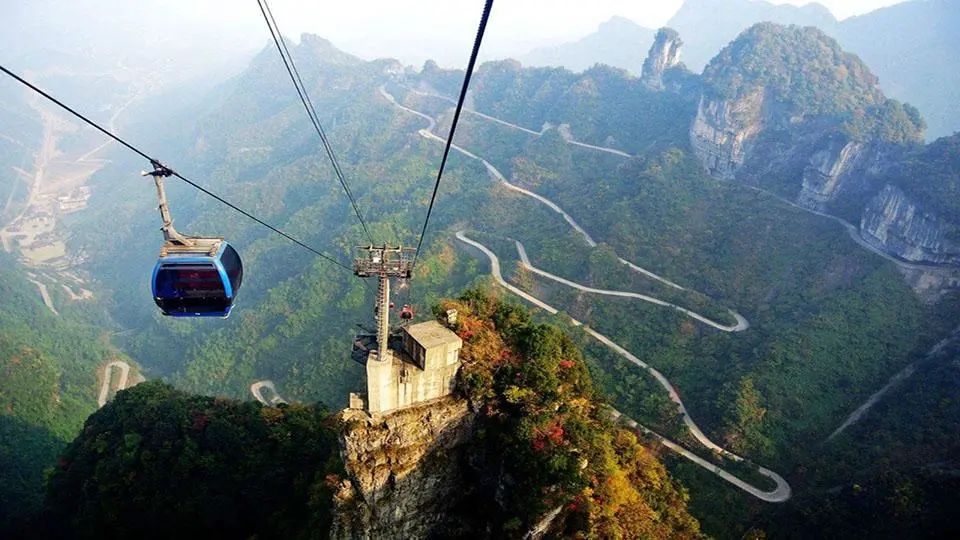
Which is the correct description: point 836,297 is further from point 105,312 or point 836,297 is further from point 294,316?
point 105,312

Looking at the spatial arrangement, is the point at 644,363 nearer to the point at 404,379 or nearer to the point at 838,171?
the point at 404,379

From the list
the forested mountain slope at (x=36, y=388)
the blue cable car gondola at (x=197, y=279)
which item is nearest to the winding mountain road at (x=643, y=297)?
the blue cable car gondola at (x=197, y=279)

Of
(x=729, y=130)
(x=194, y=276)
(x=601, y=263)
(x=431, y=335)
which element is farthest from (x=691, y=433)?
(x=729, y=130)

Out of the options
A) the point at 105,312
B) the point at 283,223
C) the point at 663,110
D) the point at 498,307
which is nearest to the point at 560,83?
the point at 663,110

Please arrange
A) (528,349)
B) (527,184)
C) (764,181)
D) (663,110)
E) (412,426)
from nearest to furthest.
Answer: (412,426) < (528,349) < (764,181) < (527,184) < (663,110)

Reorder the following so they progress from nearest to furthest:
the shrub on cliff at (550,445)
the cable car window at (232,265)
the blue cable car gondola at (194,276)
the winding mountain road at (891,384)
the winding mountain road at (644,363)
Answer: the blue cable car gondola at (194,276) → the cable car window at (232,265) → the shrub on cliff at (550,445) → the winding mountain road at (644,363) → the winding mountain road at (891,384)

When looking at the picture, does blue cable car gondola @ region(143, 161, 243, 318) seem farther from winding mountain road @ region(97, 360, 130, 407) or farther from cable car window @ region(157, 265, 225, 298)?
winding mountain road @ region(97, 360, 130, 407)

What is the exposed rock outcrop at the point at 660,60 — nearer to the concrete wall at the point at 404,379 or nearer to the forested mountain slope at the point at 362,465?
the forested mountain slope at the point at 362,465
